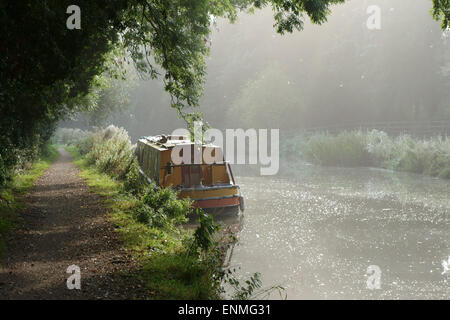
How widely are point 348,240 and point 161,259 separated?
5248 millimetres

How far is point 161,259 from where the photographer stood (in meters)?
5.82

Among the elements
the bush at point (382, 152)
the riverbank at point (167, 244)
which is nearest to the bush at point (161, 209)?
the riverbank at point (167, 244)

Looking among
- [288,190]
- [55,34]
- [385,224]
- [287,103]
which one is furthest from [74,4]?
[287,103]

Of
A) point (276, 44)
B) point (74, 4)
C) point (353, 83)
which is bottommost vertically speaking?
point (74, 4)

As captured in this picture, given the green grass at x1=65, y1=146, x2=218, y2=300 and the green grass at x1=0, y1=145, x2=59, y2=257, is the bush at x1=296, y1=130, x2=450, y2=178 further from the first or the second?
the green grass at x1=0, y1=145, x2=59, y2=257

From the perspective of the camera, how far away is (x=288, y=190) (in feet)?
54.5

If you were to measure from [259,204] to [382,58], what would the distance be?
30383mm

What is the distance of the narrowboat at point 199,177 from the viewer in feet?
36.3

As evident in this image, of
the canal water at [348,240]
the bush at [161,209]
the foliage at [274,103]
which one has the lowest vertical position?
the canal water at [348,240]

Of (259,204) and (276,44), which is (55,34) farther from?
(276,44)

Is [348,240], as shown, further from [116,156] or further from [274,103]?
[274,103]

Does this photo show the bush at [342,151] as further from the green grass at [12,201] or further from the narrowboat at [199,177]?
the green grass at [12,201]

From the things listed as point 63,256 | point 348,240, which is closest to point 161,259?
point 63,256

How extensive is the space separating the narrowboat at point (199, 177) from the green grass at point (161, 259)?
2.04m
